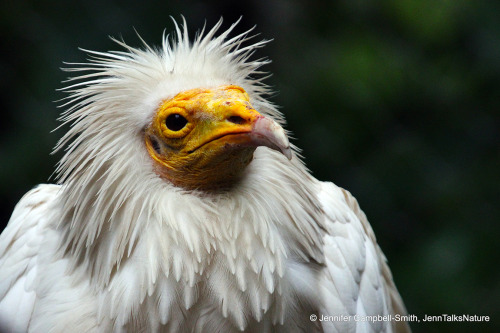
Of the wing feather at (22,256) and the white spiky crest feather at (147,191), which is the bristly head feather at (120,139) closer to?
the white spiky crest feather at (147,191)

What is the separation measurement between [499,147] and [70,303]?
250 centimetres

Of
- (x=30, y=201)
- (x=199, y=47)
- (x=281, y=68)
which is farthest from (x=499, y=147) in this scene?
(x=30, y=201)

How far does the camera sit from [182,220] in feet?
5.37

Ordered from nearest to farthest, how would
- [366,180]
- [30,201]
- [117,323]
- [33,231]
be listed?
[117,323] < [33,231] < [30,201] < [366,180]

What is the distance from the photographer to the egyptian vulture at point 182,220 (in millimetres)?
1604

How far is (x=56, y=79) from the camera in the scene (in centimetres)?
301

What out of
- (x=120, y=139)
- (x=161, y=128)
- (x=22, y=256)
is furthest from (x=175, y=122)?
(x=22, y=256)

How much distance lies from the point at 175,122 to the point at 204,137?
0.09m

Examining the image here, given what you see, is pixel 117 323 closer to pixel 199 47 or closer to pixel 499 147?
pixel 199 47

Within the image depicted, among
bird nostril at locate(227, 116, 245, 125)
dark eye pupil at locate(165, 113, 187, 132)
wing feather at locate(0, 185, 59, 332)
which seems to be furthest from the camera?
wing feather at locate(0, 185, 59, 332)

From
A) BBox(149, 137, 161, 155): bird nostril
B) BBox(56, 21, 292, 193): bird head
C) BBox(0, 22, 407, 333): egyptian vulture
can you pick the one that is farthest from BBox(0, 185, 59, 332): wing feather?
BBox(149, 137, 161, 155): bird nostril

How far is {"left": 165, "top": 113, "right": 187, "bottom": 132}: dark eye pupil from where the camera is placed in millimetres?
1654

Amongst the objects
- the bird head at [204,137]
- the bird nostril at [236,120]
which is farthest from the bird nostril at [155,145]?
the bird nostril at [236,120]

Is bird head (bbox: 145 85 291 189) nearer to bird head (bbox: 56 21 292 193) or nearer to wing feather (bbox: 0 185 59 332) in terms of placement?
bird head (bbox: 56 21 292 193)
